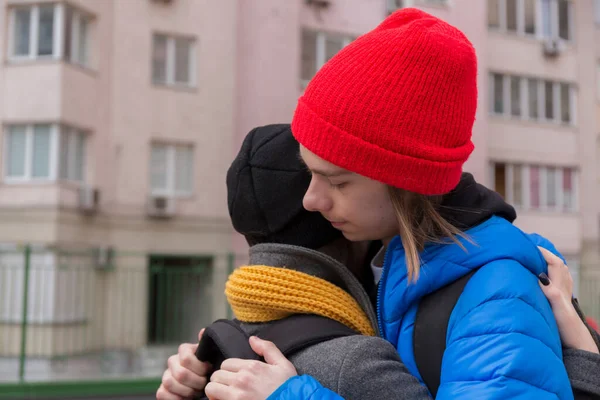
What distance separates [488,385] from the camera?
695 mm

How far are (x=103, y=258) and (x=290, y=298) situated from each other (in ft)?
24.7

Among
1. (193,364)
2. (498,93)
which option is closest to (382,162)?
(193,364)

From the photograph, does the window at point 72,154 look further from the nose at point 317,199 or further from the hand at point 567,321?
the hand at point 567,321

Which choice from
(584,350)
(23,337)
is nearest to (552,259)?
(584,350)

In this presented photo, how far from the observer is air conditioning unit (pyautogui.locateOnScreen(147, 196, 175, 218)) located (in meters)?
8.76

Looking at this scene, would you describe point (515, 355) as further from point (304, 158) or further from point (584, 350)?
point (304, 158)

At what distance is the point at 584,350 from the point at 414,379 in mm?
207

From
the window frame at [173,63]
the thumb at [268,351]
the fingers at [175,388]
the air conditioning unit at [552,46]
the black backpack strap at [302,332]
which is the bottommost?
the fingers at [175,388]

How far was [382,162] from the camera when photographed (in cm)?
82

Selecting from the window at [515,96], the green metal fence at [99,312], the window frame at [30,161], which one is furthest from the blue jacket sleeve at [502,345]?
the window at [515,96]

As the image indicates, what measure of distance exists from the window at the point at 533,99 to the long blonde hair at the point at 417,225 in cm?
1094

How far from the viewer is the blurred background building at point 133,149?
7.61 metres

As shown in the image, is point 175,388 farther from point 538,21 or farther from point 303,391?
point 538,21

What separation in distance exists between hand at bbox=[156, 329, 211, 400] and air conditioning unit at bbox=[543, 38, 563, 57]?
11.5 metres
